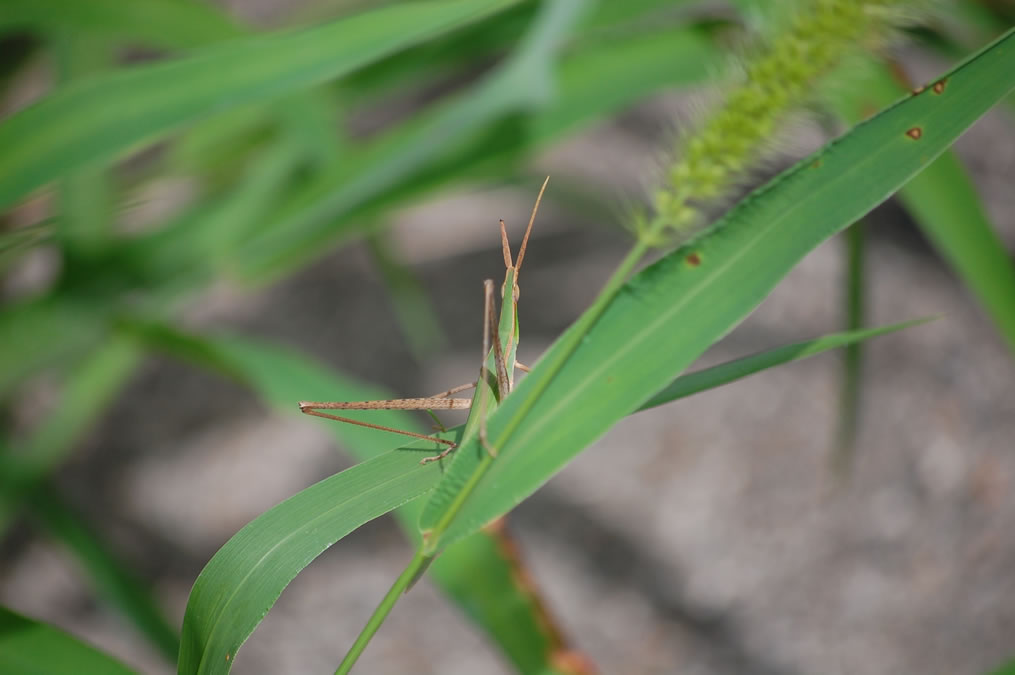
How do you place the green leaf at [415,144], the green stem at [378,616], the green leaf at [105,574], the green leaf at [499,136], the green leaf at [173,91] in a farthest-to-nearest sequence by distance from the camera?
the green leaf at [105,574]
the green leaf at [499,136]
the green leaf at [415,144]
the green leaf at [173,91]
the green stem at [378,616]

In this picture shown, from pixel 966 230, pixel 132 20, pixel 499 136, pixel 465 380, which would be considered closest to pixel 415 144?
pixel 499 136

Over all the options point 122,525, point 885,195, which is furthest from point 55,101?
point 122,525

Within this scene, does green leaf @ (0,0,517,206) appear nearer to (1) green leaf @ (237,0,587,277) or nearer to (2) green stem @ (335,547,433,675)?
(1) green leaf @ (237,0,587,277)

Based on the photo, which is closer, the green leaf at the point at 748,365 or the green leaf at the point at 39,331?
the green leaf at the point at 748,365

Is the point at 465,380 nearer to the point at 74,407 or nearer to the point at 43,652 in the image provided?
the point at 74,407

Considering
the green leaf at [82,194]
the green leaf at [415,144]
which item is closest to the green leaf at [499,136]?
the green leaf at [415,144]

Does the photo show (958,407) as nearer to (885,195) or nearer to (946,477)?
(946,477)

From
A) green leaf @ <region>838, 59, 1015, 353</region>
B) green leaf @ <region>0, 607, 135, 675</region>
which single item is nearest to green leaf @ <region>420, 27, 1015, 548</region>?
green leaf @ <region>0, 607, 135, 675</region>

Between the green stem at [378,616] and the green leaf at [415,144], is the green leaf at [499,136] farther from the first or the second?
the green stem at [378,616]
